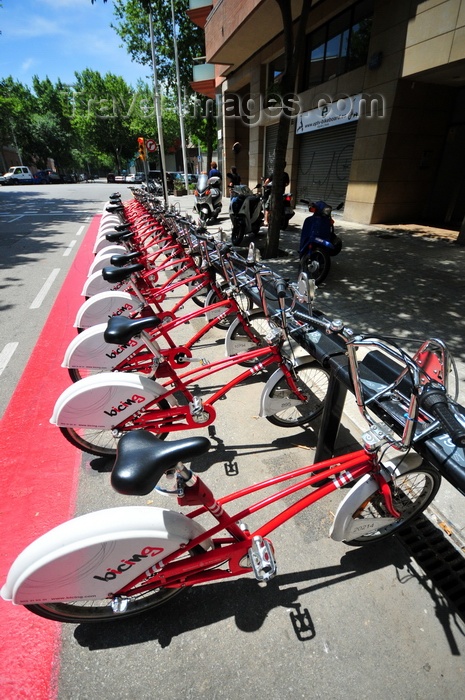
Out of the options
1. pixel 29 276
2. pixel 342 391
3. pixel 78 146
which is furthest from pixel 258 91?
pixel 78 146

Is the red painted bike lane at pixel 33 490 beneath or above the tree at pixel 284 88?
beneath

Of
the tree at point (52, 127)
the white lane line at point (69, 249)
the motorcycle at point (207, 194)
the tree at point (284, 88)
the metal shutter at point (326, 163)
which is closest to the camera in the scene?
the tree at point (284, 88)

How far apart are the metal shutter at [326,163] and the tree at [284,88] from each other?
16.0 ft

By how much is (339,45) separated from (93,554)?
14.4m

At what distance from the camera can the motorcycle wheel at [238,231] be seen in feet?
29.6

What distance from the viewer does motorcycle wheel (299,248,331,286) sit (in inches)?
237

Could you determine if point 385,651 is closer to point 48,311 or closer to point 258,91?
point 48,311

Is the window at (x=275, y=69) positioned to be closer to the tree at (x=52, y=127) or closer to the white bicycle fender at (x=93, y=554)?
→ the white bicycle fender at (x=93, y=554)

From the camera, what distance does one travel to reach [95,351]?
3158mm

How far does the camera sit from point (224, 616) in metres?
1.83

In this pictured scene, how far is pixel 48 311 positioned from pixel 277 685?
5.56 metres

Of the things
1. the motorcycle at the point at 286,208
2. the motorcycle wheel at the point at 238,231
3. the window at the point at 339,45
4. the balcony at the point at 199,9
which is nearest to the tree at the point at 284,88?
the motorcycle wheel at the point at 238,231

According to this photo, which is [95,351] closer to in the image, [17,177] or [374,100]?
[374,100]

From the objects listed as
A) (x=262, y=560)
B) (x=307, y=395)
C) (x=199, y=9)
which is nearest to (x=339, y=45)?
(x=199, y=9)
